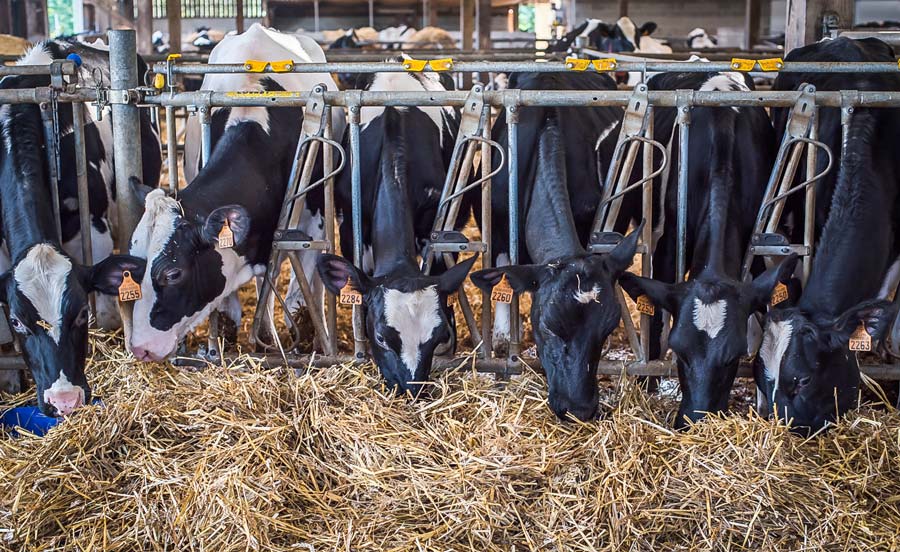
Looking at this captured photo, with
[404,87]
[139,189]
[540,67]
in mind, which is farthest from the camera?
[404,87]

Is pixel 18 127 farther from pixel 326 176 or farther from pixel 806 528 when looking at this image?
pixel 806 528

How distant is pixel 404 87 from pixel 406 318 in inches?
80.7

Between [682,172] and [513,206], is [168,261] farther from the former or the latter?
[682,172]

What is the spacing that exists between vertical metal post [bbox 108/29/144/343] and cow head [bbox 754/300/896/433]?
119 inches

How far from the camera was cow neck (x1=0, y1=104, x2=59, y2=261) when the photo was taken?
4.69m

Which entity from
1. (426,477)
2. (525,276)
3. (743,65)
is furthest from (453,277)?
(743,65)

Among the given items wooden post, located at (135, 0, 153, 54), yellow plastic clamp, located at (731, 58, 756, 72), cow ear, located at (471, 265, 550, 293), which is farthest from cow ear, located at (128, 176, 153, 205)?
wooden post, located at (135, 0, 153, 54)

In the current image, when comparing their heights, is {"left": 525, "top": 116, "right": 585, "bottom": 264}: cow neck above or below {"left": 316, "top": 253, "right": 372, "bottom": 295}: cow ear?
above

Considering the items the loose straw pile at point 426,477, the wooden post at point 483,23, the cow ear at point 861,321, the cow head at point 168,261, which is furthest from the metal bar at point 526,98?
the wooden post at point 483,23

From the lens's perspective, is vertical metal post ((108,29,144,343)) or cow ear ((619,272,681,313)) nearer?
cow ear ((619,272,681,313))

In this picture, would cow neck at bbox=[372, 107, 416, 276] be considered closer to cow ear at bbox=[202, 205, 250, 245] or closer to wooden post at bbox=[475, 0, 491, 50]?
cow ear at bbox=[202, 205, 250, 245]

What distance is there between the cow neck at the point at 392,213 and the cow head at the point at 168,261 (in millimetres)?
643

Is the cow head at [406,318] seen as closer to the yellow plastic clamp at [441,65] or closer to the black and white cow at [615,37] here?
the yellow plastic clamp at [441,65]

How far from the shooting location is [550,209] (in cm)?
465
